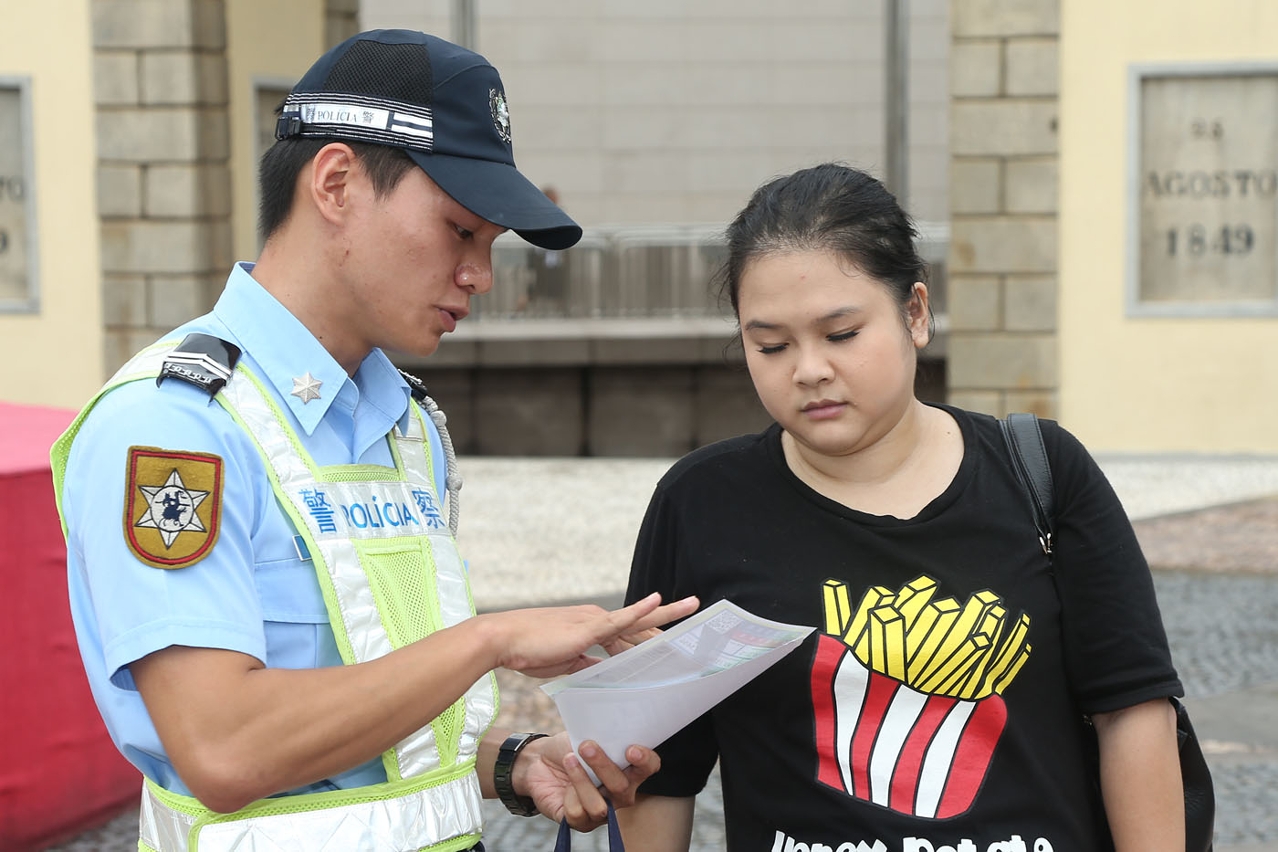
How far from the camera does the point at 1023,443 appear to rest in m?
2.16

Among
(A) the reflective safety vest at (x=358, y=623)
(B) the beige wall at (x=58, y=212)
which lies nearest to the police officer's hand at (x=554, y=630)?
(A) the reflective safety vest at (x=358, y=623)

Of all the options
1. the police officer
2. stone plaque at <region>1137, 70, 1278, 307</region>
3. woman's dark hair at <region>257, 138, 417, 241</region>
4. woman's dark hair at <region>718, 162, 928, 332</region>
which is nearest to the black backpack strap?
woman's dark hair at <region>718, 162, 928, 332</region>

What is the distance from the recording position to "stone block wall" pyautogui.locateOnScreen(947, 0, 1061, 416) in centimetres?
1097

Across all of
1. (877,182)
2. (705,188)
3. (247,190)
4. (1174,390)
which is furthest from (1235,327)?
(705,188)

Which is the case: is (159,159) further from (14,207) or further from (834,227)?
(834,227)

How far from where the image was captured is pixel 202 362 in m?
1.75

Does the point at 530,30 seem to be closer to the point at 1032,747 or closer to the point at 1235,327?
the point at 1235,327

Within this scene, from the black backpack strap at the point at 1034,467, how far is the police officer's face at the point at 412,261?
30.1 inches

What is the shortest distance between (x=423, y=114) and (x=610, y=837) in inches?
37.5

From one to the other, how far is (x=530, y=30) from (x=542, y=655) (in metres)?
25.4

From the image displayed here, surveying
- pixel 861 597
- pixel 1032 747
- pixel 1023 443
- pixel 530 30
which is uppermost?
pixel 530 30

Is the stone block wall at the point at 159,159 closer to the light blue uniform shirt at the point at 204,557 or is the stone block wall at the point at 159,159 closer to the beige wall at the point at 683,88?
the light blue uniform shirt at the point at 204,557

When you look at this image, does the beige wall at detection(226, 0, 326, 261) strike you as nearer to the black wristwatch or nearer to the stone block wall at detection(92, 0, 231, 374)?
the stone block wall at detection(92, 0, 231, 374)

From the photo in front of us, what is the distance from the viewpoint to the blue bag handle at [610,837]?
204 centimetres
